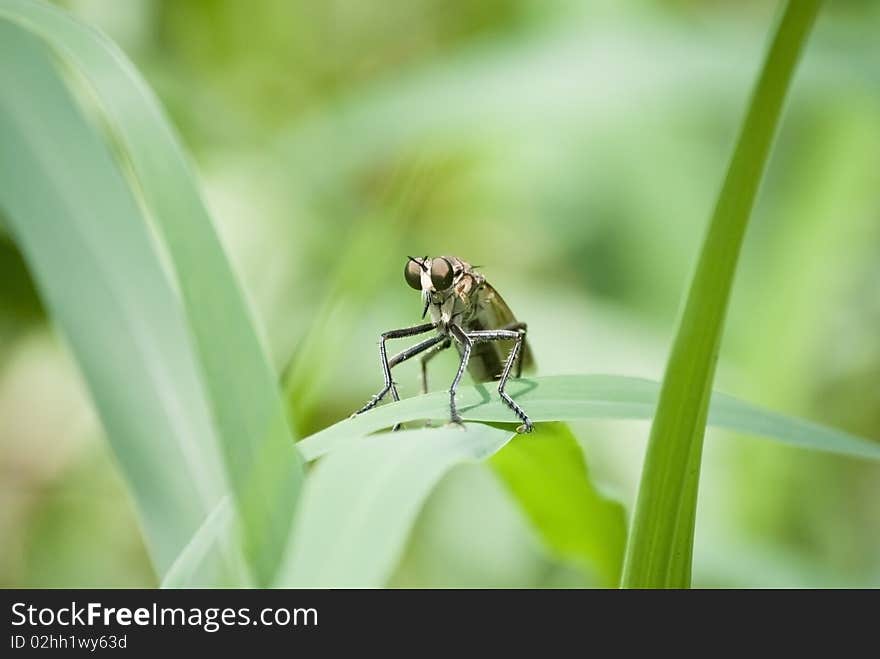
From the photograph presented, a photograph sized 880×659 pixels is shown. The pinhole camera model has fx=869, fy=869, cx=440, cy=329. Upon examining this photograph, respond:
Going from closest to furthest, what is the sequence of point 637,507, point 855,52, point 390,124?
point 637,507 < point 855,52 < point 390,124

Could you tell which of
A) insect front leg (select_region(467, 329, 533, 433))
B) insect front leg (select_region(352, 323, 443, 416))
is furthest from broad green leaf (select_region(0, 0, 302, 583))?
insect front leg (select_region(352, 323, 443, 416))

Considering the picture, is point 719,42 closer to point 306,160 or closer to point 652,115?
point 652,115

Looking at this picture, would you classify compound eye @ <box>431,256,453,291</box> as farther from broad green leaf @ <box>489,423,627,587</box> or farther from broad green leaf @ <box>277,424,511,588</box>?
broad green leaf @ <box>277,424,511,588</box>

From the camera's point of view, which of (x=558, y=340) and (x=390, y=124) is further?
(x=558, y=340)

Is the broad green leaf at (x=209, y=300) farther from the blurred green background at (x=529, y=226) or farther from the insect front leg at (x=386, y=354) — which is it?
the blurred green background at (x=529, y=226)

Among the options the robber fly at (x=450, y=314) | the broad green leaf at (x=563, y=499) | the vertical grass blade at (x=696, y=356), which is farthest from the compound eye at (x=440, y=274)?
the vertical grass blade at (x=696, y=356)
